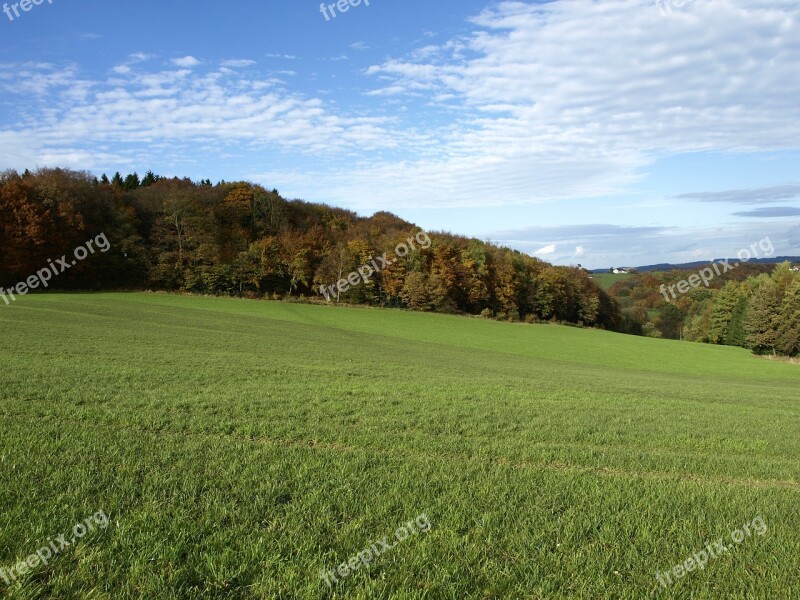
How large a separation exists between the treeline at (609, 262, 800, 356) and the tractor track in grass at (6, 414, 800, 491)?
7872 cm

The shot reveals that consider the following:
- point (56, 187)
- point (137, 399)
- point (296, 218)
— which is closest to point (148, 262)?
point (56, 187)

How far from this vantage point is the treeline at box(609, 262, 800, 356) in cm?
7338

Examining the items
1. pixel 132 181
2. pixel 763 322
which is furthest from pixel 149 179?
pixel 763 322

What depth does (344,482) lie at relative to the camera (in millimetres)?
6926

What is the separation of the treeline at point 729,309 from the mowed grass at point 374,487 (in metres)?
69.7

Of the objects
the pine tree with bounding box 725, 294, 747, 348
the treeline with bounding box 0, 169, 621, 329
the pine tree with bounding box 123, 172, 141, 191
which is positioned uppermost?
the pine tree with bounding box 123, 172, 141, 191

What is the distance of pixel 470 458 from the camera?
29.1 ft

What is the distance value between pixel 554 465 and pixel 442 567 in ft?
14.3

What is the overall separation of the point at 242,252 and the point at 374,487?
234ft

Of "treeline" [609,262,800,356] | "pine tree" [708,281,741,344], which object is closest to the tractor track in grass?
"treeline" [609,262,800,356]

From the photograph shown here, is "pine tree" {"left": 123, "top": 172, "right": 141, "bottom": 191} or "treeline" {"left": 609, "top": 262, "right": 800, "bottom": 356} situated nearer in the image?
"treeline" {"left": 609, "top": 262, "right": 800, "bottom": 356}

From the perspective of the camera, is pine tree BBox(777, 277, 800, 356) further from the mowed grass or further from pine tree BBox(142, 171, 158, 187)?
→ pine tree BBox(142, 171, 158, 187)

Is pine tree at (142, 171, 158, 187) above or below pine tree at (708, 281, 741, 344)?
above

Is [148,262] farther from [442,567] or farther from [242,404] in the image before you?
[442,567]
